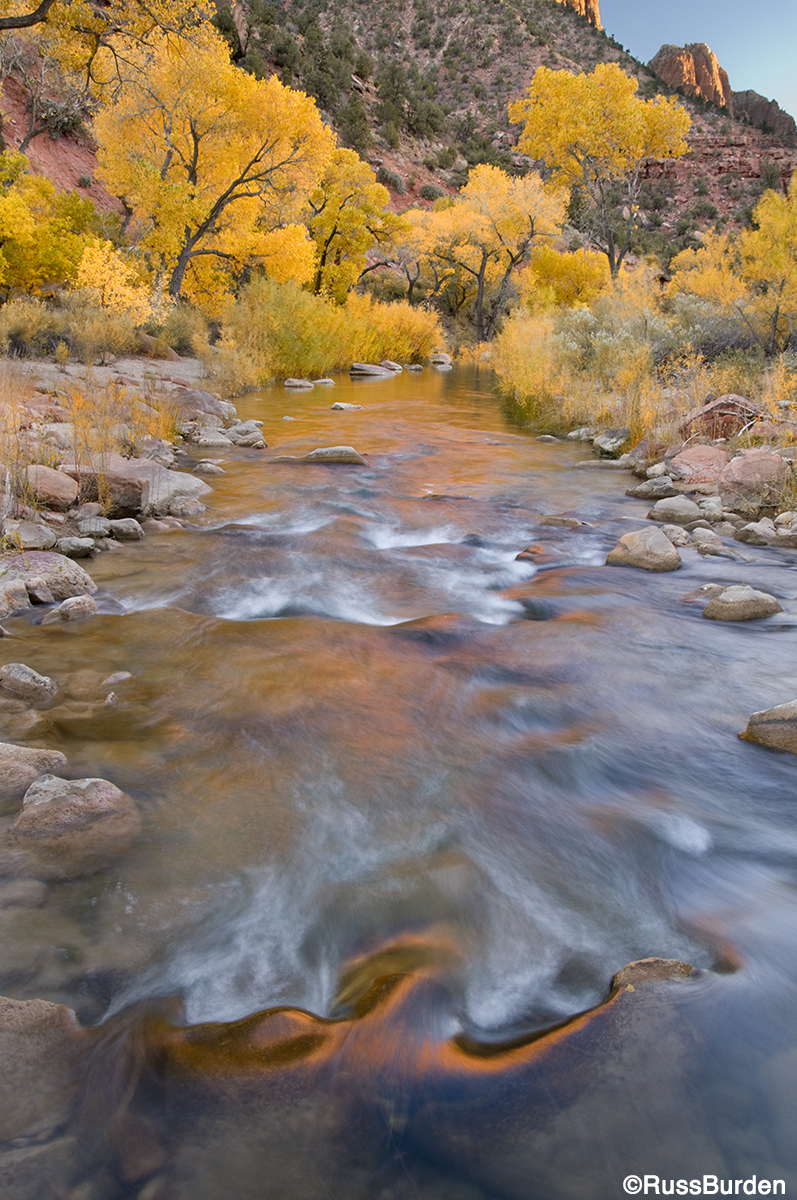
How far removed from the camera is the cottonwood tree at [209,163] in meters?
18.6

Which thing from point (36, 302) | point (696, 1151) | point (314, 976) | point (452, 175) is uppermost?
point (452, 175)

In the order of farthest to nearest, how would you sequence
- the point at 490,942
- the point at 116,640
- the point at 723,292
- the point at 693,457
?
the point at 723,292 → the point at 693,457 → the point at 116,640 → the point at 490,942

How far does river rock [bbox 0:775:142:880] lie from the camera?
235cm

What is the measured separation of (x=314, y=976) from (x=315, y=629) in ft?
8.83

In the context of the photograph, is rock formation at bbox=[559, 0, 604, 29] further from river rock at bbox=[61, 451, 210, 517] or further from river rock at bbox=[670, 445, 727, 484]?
river rock at bbox=[61, 451, 210, 517]

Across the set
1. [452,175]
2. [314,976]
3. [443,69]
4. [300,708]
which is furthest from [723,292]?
[443,69]

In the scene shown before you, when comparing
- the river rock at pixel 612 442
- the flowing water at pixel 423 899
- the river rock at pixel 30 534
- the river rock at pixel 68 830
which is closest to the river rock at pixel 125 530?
the river rock at pixel 30 534

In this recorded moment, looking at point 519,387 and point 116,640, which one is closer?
point 116,640

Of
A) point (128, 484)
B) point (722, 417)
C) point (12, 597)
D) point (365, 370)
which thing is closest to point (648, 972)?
point (12, 597)

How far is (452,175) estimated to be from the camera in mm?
61500

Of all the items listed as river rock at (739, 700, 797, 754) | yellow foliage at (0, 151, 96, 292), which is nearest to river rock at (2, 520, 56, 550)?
river rock at (739, 700, 797, 754)

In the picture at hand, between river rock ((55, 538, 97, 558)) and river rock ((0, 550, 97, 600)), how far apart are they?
0.52 metres

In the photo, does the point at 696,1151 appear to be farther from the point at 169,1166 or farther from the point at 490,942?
the point at 169,1166

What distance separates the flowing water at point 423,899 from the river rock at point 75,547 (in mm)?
458
